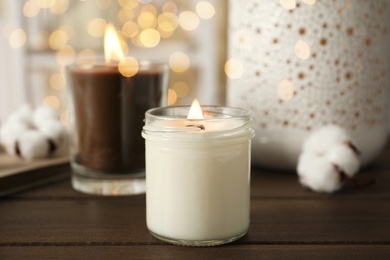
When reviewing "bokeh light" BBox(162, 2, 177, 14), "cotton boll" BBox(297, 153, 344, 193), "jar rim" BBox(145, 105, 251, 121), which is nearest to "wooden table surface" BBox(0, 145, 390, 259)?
"cotton boll" BBox(297, 153, 344, 193)

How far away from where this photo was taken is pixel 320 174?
0.63 meters

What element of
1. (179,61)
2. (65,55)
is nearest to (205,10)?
(179,61)

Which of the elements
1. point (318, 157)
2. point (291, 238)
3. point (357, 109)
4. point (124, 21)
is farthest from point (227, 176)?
point (124, 21)

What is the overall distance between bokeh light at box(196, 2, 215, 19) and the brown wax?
4.22 ft

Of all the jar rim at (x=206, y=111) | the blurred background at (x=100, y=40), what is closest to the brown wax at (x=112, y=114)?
the jar rim at (x=206, y=111)

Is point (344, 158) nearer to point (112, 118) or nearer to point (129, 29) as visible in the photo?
point (112, 118)

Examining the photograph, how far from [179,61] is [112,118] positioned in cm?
135

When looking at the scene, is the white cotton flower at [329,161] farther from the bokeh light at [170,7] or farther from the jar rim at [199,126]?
the bokeh light at [170,7]

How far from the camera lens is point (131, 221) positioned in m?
0.53

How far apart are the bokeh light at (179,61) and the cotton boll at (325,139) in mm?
1308

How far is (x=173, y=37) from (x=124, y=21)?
20 cm

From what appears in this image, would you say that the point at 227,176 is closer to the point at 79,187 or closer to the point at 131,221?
the point at 131,221

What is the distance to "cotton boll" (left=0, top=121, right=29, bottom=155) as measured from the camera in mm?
754

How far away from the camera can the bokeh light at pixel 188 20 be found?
1913 mm
